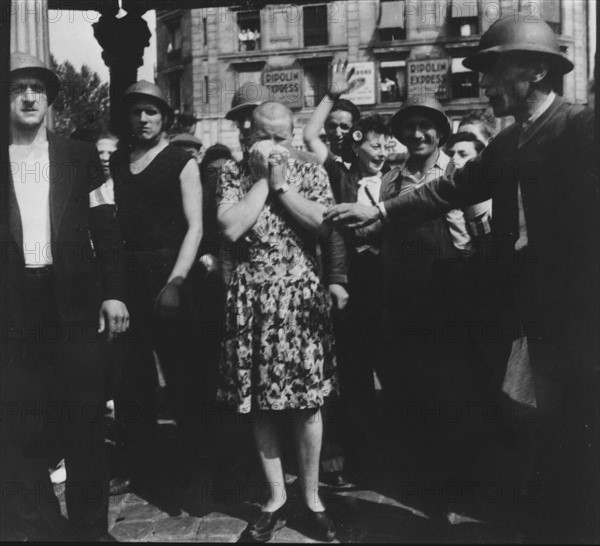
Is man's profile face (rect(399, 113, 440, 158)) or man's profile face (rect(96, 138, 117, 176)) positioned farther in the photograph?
man's profile face (rect(96, 138, 117, 176))

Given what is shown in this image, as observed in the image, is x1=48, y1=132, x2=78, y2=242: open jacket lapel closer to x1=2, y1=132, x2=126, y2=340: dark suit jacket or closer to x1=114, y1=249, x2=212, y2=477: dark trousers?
x1=2, y1=132, x2=126, y2=340: dark suit jacket

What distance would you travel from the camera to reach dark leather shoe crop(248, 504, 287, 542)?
3.70 metres

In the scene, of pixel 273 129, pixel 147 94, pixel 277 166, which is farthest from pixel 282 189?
pixel 147 94

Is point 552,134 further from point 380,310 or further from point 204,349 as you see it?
point 204,349

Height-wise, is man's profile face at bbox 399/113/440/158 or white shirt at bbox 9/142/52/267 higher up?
man's profile face at bbox 399/113/440/158

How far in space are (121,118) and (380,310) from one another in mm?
2026

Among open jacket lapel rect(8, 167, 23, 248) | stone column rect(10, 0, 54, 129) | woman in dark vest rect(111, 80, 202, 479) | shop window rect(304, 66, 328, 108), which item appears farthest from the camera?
shop window rect(304, 66, 328, 108)

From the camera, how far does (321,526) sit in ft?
12.3

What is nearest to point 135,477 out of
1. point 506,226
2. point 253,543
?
point 253,543

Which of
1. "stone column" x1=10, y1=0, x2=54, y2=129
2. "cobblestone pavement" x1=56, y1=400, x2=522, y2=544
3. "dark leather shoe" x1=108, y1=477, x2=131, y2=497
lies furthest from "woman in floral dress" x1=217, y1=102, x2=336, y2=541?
"stone column" x1=10, y1=0, x2=54, y2=129

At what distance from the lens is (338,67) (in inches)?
185

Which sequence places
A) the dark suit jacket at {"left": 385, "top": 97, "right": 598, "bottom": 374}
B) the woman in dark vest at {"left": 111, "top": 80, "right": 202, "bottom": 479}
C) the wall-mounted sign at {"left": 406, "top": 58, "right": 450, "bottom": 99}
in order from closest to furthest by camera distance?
the dark suit jacket at {"left": 385, "top": 97, "right": 598, "bottom": 374} → the woman in dark vest at {"left": 111, "top": 80, "right": 202, "bottom": 479} → the wall-mounted sign at {"left": 406, "top": 58, "right": 450, "bottom": 99}

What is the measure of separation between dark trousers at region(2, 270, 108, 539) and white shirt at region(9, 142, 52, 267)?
95 mm

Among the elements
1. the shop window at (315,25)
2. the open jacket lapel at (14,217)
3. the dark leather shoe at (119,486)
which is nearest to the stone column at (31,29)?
the open jacket lapel at (14,217)
